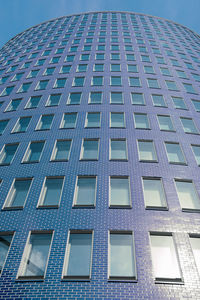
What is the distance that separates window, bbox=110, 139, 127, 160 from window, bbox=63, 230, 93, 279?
622 cm

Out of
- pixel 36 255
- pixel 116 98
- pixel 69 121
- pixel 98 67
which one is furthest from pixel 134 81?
Result: pixel 36 255

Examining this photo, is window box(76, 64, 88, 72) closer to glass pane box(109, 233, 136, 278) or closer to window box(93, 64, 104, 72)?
window box(93, 64, 104, 72)

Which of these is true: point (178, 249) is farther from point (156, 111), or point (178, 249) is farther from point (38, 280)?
point (156, 111)

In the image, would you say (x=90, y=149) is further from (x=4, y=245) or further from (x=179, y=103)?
(x=179, y=103)

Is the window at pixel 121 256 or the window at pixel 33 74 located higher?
the window at pixel 33 74

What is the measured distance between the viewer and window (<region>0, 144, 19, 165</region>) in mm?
16652

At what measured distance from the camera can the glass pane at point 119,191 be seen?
13242mm

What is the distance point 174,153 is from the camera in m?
16.8

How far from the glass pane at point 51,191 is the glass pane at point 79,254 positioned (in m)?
2.73

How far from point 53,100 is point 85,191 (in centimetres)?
1238

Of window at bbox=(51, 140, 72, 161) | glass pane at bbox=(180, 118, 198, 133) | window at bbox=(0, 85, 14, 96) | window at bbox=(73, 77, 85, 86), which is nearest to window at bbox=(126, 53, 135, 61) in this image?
window at bbox=(73, 77, 85, 86)

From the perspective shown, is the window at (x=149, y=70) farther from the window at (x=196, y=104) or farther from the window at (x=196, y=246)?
the window at (x=196, y=246)

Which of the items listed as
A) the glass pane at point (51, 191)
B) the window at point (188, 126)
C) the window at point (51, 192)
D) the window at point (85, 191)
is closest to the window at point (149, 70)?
the window at point (188, 126)

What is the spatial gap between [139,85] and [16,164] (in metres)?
15.8
